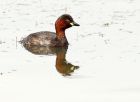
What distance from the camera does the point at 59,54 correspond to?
20.3 m

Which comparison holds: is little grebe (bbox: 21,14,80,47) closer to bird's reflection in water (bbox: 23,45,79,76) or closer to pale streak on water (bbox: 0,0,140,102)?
bird's reflection in water (bbox: 23,45,79,76)

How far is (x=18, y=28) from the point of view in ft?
77.7

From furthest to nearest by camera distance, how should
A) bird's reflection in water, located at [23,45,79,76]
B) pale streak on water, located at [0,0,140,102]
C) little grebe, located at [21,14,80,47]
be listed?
little grebe, located at [21,14,80,47] < bird's reflection in water, located at [23,45,79,76] < pale streak on water, located at [0,0,140,102]

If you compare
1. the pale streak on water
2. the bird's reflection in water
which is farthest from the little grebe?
the pale streak on water

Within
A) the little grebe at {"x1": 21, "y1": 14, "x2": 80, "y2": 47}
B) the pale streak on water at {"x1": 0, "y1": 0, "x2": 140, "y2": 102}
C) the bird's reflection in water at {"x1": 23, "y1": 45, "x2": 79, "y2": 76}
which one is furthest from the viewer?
the little grebe at {"x1": 21, "y1": 14, "x2": 80, "y2": 47}

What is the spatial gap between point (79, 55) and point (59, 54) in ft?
3.51

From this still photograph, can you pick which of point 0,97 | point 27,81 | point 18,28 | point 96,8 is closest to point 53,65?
point 27,81

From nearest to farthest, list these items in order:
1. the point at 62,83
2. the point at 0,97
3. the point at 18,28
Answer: the point at 0,97 → the point at 62,83 → the point at 18,28

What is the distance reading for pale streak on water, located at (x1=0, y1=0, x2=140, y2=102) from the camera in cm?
1537

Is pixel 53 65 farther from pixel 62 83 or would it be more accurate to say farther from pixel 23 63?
pixel 62 83

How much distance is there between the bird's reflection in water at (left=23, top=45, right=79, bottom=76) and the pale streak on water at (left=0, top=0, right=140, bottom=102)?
0.19 m

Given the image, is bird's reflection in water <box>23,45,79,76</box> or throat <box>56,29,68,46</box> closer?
bird's reflection in water <box>23,45,79,76</box>

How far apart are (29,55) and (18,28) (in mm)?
4097

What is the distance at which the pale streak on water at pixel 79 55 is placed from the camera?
15367mm
